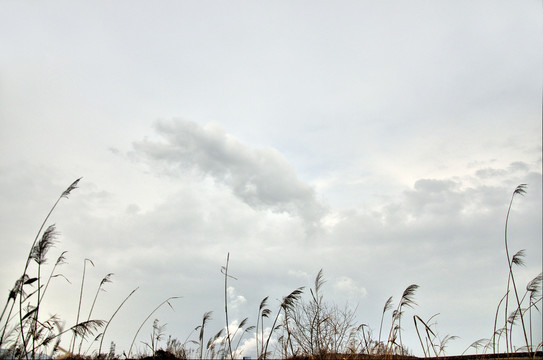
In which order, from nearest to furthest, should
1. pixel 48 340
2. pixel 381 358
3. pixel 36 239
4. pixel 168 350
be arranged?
1. pixel 36 239
2. pixel 48 340
3. pixel 381 358
4. pixel 168 350

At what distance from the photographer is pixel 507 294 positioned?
242 inches

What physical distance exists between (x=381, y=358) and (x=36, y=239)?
20.7 ft

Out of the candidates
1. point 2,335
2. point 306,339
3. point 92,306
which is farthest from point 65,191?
point 306,339

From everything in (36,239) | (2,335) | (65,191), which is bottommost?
(2,335)

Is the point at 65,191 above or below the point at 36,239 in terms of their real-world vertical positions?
above

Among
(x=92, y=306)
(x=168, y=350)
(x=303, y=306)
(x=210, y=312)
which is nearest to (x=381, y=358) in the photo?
(x=210, y=312)

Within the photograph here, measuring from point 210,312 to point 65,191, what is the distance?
382cm

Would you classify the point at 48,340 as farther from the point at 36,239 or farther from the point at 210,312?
the point at 210,312

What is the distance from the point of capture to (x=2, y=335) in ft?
17.5

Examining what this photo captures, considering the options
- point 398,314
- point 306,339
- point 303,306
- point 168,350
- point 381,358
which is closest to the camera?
point 398,314

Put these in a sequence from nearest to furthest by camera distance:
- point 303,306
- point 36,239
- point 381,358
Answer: point 36,239 → point 381,358 → point 303,306

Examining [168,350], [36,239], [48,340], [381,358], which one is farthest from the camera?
[168,350]

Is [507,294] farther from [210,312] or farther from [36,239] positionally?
[36,239]

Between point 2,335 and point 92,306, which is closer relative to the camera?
point 2,335
